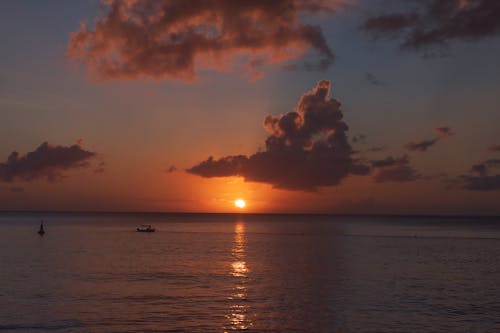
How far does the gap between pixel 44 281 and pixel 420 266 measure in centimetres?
5520

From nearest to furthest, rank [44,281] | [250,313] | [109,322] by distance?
[109,322]
[250,313]
[44,281]

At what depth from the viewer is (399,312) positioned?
43.9 metres

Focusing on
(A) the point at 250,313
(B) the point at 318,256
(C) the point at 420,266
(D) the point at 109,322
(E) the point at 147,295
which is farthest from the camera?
(B) the point at 318,256

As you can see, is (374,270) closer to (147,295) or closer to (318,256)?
(318,256)

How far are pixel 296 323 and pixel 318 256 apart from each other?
2175 inches

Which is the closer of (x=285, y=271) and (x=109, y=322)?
(x=109, y=322)

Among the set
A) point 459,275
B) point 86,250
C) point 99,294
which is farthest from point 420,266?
point 86,250

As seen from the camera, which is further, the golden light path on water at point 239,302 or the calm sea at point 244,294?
the calm sea at point 244,294

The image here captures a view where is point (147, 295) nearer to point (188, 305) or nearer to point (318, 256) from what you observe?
point (188, 305)

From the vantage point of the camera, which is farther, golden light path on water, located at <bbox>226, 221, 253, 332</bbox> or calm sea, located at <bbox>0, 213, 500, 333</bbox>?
calm sea, located at <bbox>0, 213, 500, 333</bbox>

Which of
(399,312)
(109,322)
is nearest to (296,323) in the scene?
(399,312)

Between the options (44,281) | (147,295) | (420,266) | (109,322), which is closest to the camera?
(109,322)

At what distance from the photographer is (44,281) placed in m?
58.0

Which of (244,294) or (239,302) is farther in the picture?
(244,294)
